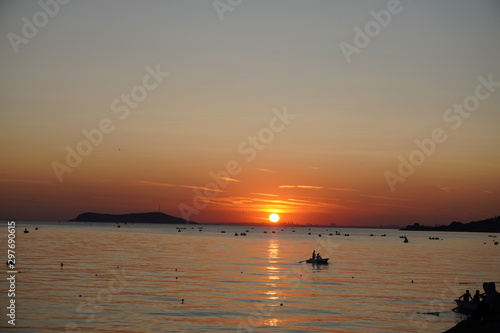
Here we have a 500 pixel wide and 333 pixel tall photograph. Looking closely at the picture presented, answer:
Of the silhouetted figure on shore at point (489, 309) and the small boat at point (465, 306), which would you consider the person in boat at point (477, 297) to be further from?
the silhouetted figure on shore at point (489, 309)

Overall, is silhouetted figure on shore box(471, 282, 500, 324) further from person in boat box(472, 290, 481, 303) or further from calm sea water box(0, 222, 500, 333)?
person in boat box(472, 290, 481, 303)

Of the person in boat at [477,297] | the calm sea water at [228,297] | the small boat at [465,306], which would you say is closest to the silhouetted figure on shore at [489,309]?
the calm sea water at [228,297]

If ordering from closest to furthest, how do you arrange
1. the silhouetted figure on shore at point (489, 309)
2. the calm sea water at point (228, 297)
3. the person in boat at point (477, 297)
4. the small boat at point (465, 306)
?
the silhouetted figure on shore at point (489, 309) → the calm sea water at point (228, 297) → the person in boat at point (477, 297) → the small boat at point (465, 306)

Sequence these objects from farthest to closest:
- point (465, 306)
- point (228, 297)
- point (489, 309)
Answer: point (228, 297)
point (465, 306)
point (489, 309)

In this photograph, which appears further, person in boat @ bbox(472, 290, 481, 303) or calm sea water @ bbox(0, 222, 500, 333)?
person in boat @ bbox(472, 290, 481, 303)

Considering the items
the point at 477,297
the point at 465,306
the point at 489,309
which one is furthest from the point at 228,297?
the point at 489,309

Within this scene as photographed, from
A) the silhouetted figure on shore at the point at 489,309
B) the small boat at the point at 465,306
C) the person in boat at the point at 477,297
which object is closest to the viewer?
the silhouetted figure on shore at the point at 489,309

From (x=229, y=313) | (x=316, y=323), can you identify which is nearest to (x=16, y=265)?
(x=229, y=313)

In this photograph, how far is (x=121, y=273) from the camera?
236ft

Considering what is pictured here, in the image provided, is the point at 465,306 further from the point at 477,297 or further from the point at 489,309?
the point at 489,309

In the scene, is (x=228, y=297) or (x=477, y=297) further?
(x=228, y=297)

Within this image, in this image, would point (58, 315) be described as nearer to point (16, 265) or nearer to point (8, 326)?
point (8, 326)

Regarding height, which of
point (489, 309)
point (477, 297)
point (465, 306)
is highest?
point (489, 309)

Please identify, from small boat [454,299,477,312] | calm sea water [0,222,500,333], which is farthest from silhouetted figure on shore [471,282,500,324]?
small boat [454,299,477,312]
